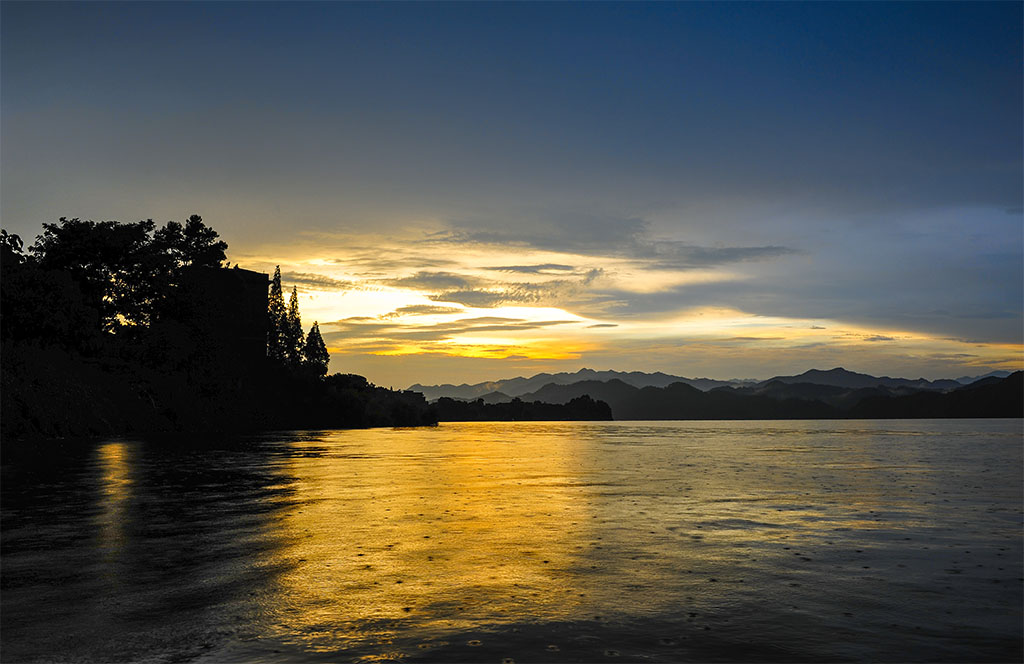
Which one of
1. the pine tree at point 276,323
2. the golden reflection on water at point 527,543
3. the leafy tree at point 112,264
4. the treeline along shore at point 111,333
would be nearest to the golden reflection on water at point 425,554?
the golden reflection on water at point 527,543

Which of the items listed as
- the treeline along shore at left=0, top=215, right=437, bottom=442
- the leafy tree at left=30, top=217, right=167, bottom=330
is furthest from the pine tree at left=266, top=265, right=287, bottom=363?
the leafy tree at left=30, top=217, right=167, bottom=330

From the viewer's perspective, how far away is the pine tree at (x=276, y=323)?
17800cm

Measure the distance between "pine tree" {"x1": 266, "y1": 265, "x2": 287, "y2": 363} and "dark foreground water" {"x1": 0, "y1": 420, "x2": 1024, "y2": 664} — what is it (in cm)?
15495

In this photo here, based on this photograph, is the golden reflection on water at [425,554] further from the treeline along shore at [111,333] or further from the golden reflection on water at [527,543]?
the treeline along shore at [111,333]

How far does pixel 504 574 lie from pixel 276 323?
18522 cm

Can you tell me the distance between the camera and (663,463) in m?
45.6

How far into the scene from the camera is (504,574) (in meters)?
13.1

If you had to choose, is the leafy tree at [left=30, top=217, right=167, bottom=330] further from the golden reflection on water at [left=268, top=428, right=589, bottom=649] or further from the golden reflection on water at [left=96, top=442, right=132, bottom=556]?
the golden reflection on water at [left=268, top=428, right=589, bottom=649]

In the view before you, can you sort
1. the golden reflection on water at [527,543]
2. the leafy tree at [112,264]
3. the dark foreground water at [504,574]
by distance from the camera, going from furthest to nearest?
the leafy tree at [112,264] → the golden reflection on water at [527,543] → the dark foreground water at [504,574]

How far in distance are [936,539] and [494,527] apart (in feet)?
34.1

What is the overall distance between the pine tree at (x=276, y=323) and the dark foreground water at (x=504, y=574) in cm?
15495

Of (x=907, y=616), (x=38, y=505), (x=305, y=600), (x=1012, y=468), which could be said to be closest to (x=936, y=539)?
(x=907, y=616)

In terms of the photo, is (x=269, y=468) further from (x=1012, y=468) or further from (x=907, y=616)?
(x=1012, y=468)

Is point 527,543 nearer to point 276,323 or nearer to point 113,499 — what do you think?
point 113,499
